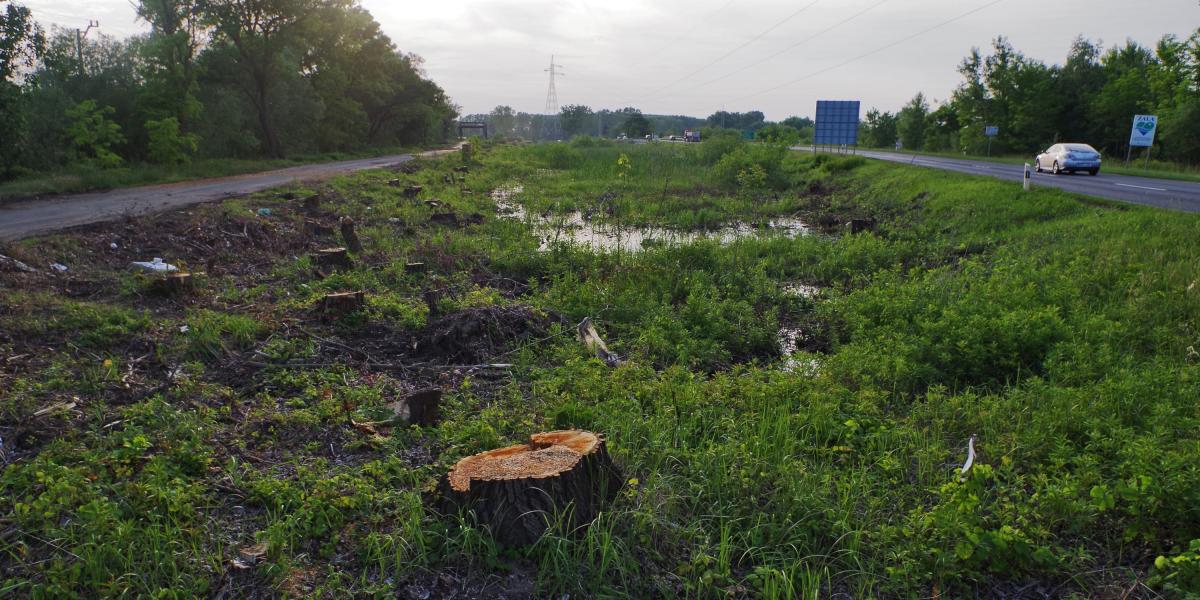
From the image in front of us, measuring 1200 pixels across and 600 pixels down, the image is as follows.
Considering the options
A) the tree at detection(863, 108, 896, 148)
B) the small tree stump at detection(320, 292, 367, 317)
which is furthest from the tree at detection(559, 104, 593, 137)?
the small tree stump at detection(320, 292, 367, 317)

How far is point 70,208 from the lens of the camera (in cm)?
1121

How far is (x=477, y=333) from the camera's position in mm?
6574

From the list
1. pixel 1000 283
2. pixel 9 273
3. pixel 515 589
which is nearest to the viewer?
pixel 515 589

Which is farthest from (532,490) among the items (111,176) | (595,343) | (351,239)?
(111,176)

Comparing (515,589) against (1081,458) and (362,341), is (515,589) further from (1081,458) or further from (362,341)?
(362,341)

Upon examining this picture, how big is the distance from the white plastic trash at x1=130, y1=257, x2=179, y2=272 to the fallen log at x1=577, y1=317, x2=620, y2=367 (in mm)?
4935

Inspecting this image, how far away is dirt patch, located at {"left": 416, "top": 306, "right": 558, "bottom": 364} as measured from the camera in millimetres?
6312

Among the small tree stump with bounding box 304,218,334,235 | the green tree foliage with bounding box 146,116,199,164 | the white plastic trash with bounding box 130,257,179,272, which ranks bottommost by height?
the white plastic trash with bounding box 130,257,179,272

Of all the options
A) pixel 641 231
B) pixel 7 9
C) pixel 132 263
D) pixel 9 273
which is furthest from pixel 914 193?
pixel 7 9

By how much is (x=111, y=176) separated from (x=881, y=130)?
60.8 meters

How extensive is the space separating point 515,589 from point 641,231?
11657 mm

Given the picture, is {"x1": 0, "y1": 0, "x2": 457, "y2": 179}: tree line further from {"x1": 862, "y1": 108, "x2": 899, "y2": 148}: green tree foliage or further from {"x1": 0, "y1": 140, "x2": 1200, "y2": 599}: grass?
{"x1": 862, "y1": 108, "x2": 899, "y2": 148}: green tree foliage

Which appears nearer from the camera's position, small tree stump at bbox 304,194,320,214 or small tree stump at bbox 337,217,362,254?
small tree stump at bbox 337,217,362,254

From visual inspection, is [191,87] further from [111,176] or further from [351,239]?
[351,239]
